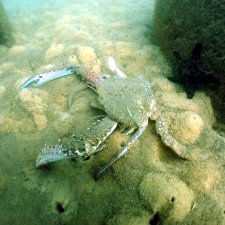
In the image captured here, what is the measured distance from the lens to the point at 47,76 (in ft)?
15.4

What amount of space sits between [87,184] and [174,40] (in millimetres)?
3003

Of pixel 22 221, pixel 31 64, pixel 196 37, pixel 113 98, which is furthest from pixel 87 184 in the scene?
pixel 31 64

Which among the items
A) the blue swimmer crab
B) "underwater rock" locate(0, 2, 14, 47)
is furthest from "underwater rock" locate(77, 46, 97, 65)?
"underwater rock" locate(0, 2, 14, 47)

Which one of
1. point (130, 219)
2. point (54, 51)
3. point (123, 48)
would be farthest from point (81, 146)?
point (54, 51)

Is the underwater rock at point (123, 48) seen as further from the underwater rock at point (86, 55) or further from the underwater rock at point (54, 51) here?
the underwater rock at point (54, 51)

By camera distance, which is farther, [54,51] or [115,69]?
[54,51]

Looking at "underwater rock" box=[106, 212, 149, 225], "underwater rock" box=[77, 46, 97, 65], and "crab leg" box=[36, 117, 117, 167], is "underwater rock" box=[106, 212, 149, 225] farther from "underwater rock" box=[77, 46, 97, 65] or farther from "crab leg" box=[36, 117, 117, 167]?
"underwater rock" box=[77, 46, 97, 65]

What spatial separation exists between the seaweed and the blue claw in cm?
175

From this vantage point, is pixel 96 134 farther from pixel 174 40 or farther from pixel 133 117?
pixel 174 40

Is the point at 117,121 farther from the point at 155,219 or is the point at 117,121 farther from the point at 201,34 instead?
the point at 201,34

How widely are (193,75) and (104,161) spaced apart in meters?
2.05

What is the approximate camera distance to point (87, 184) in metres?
3.48

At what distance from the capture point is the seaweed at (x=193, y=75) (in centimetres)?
433

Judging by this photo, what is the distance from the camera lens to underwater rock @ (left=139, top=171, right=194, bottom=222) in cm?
329
